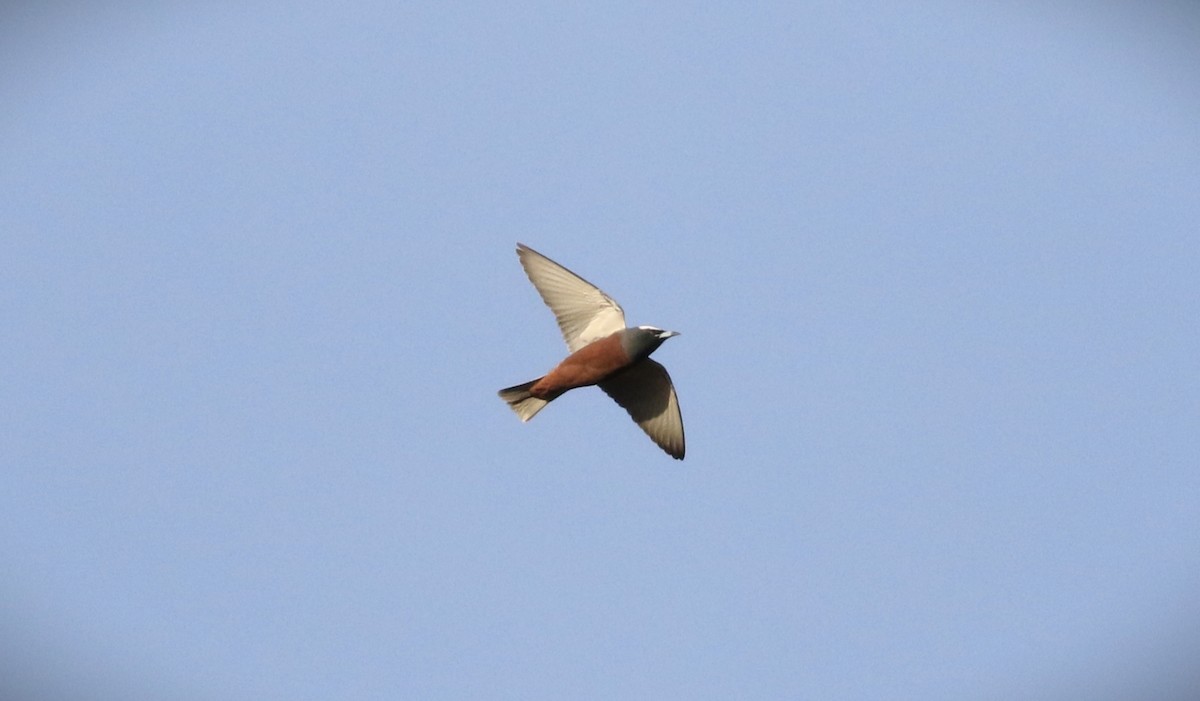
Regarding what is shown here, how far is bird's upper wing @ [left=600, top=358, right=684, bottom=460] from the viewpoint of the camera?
14.6 m

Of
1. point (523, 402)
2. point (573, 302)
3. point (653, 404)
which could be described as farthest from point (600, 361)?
point (653, 404)

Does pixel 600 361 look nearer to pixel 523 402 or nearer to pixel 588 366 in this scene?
pixel 588 366

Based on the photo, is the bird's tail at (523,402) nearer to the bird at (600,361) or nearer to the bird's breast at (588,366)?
the bird at (600,361)

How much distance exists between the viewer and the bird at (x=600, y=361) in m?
13.6

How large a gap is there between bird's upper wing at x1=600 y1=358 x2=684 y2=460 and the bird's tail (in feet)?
3.06

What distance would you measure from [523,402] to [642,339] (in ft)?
6.56

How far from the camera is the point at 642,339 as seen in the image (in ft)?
43.9

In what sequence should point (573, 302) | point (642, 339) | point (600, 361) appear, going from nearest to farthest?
point (642, 339) < point (600, 361) < point (573, 302)

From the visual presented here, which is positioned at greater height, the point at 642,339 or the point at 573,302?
the point at 573,302

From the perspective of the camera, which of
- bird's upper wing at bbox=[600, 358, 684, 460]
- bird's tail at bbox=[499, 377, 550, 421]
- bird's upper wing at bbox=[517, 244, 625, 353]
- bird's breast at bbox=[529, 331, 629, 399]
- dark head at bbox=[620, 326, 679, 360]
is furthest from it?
bird's upper wing at bbox=[600, 358, 684, 460]

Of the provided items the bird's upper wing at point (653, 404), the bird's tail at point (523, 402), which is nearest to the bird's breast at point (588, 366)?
the bird's tail at point (523, 402)

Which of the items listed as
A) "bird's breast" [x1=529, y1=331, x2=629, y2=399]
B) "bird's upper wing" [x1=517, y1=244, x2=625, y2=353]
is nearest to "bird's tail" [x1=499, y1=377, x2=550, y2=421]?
"bird's breast" [x1=529, y1=331, x2=629, y2=399]

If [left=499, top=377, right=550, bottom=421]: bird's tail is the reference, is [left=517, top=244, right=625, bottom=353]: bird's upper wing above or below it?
above

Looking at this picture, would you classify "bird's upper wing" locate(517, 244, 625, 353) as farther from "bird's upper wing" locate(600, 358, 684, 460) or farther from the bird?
"bird's upper wing" locate(600, 358, 684, 460)
